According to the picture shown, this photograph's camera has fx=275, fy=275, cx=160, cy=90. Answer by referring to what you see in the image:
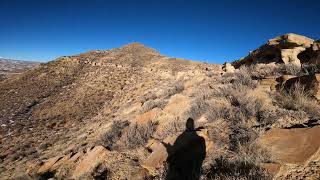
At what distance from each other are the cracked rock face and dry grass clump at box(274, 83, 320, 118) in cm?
447

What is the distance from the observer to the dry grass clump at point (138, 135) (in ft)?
20.8

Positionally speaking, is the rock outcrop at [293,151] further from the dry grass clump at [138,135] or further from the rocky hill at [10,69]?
the rocky hill at [10,69]

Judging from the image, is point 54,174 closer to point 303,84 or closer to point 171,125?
point 171,125

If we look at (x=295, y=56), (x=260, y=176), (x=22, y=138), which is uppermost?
(x=295, y=56)

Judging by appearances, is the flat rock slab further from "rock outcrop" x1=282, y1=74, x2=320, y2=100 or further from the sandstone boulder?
the sandstone boulder

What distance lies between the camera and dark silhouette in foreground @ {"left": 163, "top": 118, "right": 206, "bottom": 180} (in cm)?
443

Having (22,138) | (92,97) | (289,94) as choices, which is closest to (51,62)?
(92,97)

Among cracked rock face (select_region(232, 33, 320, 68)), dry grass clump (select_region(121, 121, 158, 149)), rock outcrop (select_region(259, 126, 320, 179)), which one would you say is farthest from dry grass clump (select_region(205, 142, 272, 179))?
cracked rock face (select_region(232, 33, 320, 68))

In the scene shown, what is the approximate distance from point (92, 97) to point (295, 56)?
17560 millimetres

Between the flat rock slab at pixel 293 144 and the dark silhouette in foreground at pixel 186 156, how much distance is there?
1.06 m

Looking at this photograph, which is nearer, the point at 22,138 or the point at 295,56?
the point at 295,56

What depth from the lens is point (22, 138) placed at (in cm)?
1425

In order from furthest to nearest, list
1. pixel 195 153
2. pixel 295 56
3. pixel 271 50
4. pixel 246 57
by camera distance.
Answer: pixel 246 57
pixel 271 50
pixel 295 56
pixel 195 153

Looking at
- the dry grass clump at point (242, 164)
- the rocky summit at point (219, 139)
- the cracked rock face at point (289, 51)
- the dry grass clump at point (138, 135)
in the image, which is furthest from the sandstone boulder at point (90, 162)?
the cracked rock face at point (289, 51)
